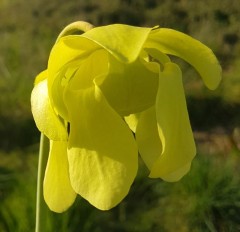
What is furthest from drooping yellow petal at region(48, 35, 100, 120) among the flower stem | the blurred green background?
the blurred green background

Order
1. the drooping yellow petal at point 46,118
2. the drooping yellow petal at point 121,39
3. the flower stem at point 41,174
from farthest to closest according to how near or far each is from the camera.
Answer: the flower stem at point 41,174 → the drooping yellow petal at point 46,118 → the drooping yellow petal at point 121,39

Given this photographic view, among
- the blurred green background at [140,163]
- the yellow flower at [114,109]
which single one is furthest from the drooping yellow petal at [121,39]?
the blurred green background at [140,163]

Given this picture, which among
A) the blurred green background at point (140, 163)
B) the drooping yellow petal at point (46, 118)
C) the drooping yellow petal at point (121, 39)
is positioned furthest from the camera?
the blurred green background at point (140, 163)

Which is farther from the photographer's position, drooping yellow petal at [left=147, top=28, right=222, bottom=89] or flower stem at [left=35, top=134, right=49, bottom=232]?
flower stem at [left=35, top=134, right=49, bottom=232]

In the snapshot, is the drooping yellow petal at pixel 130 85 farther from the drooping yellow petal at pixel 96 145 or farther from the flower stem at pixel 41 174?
the flower stem at pixel 41 174

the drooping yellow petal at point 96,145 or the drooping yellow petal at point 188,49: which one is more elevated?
the drooping yellow petal at point 188,49

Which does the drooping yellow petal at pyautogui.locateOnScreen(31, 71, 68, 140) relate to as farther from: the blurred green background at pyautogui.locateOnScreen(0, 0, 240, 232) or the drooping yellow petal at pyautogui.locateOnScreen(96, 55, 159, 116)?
the blurred green background at pyautogui.locateOnScreen(0, 0, 240, 232)

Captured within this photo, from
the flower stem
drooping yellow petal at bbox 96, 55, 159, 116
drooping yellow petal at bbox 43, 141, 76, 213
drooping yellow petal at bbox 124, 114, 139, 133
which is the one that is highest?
drooping yellow petal at bbox 96, 55, 159, 116

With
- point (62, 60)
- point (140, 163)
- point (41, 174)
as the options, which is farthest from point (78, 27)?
point (140, 163)
